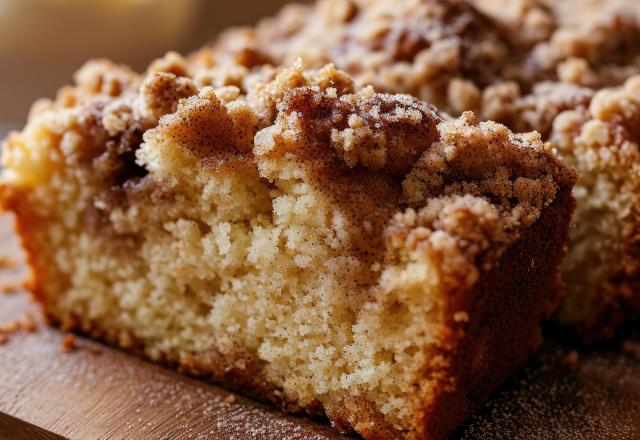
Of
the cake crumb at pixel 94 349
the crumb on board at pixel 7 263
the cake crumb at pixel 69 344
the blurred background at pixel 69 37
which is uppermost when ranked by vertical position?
the blurred background at pixel 69 37

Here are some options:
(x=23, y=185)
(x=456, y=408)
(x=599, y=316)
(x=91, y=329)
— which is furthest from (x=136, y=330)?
(x=599, y=316)

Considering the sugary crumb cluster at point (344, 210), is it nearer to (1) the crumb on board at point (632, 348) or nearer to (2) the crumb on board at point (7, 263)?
(1) the crumb on board at point (632, 348)

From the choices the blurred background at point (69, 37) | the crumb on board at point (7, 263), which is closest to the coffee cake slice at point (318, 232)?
the crumb on board at point (7, 263)

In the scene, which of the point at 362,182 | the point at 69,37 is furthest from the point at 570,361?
the point at 69,37

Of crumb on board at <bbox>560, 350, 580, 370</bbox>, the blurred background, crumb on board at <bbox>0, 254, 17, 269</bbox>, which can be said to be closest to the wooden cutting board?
crumb on board at <bbox>560, 350, 580, 370</bbox>

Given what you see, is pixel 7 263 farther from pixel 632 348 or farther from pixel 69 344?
pixel 632 348

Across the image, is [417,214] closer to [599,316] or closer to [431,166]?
[431,166]

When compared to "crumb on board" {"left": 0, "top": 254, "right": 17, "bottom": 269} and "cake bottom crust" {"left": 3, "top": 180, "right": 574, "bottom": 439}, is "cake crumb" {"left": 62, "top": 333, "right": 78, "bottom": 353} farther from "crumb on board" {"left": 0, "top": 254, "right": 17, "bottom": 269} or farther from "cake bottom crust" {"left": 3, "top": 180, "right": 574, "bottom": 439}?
"crumb on board" {"left": 0, "top": 254, "right": 17, "bottom": 269}
